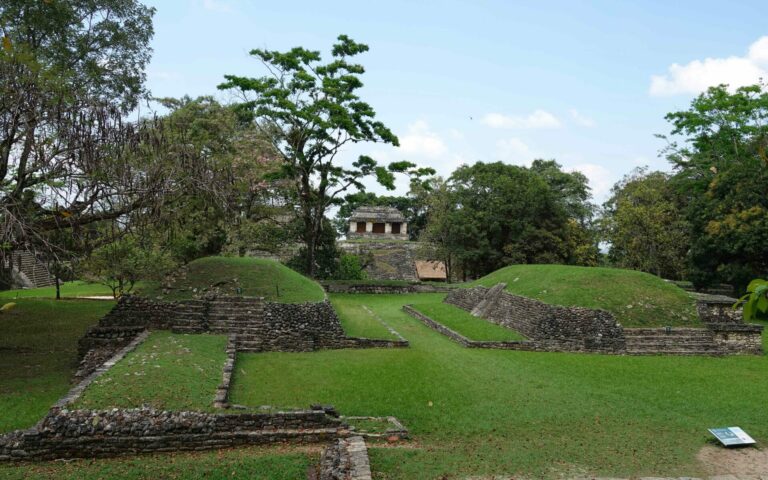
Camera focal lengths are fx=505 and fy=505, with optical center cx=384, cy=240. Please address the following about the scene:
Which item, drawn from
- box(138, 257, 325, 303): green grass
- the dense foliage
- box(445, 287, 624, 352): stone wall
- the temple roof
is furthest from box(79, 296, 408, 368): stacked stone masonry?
the temple roof

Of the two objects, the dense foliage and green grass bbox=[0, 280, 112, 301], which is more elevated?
the dense foliage

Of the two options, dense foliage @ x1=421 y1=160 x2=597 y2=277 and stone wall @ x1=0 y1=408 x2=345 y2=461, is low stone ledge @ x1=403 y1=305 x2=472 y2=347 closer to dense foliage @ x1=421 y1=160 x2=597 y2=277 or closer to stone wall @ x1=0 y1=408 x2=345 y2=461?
stone wall @ x1=0 y1=408 x2=345 y2=461

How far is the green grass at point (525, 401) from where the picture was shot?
779cm

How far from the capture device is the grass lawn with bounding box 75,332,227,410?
8.44 m

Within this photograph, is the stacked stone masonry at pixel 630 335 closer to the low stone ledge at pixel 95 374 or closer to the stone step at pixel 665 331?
the stone step at pixel 665 331

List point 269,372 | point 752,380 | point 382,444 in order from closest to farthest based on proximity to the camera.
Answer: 1. point 382,444
2. point 269,372
3. point 752,380

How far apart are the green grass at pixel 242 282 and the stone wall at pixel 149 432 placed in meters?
7.19

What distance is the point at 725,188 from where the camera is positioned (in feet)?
80.4

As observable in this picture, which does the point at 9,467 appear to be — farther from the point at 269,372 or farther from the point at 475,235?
the point at 475,235

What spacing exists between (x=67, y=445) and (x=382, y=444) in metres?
4.72

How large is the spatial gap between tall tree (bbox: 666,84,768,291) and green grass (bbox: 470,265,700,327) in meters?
7.33

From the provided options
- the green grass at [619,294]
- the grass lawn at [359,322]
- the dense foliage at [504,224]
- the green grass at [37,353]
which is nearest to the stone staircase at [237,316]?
the grass lawn at [359,322]

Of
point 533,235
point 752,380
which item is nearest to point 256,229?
point 533,235

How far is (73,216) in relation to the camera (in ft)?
33.2
